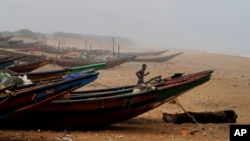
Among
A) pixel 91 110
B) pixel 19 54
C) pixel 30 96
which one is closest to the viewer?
pixel 30 96

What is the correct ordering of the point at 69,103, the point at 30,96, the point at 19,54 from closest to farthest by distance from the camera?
the point at 30,96
the point at 69,103
the point at 19,54

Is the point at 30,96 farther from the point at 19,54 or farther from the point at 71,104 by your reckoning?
the point at 19,54

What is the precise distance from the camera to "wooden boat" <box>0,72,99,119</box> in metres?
5.93

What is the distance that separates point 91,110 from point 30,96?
1.41 m

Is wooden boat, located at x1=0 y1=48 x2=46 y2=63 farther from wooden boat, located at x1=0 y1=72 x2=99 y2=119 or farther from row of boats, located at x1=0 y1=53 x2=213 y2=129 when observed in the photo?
wooden boat, located at x1=0 y1=72 x2=99 y2=119

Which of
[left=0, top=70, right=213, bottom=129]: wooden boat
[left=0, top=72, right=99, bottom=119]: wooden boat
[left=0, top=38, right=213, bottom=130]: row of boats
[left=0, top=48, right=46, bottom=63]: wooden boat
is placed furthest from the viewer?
[left=0, top=48, right=46, bottom=63]: wooden boat

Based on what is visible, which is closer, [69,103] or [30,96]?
[30,96]

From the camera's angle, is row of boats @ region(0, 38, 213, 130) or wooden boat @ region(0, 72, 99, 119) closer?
wooden boat @ region(0, 72, 99, 119)

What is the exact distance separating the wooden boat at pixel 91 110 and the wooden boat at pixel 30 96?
45cm

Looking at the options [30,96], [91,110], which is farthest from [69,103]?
[30,96]

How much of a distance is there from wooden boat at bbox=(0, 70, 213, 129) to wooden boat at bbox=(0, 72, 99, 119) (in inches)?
17.5

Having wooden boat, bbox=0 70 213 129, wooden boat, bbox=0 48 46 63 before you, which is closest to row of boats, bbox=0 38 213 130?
wooden boat, bbox=0 70 213 129

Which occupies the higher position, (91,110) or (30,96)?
(30,96)

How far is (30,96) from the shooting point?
20.0ft
